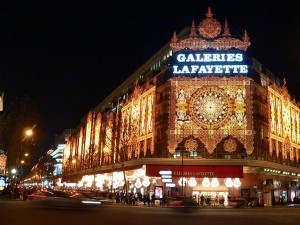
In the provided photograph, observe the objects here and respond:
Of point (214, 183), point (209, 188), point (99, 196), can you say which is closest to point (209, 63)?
point (214, 183)

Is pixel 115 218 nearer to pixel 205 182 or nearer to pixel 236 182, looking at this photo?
pixel 205 182

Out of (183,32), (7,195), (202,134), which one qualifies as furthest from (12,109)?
(183,32)

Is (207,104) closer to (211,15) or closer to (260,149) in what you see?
(260,149)

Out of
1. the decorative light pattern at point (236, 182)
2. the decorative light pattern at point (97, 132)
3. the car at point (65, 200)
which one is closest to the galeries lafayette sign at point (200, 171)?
the decorative light pattern at point (236, 182)

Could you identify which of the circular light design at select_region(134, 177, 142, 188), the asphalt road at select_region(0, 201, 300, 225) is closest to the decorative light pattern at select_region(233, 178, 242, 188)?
the circular light design at select_region(134, 177, 142, 188)

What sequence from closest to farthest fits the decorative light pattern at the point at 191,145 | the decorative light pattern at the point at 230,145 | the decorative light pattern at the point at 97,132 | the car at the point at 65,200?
the car at the point at 65,200 → the decorative light pattern at the point at 230,145 → the decorative light pattern at the point at 191,145 → the decorative light pattern at the point at 97,132

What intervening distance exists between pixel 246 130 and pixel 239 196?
32.6ft

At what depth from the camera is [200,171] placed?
188ft

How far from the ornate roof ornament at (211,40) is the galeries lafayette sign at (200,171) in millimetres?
19203

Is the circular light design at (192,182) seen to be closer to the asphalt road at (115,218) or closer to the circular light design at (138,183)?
the circular light design at (138,183)

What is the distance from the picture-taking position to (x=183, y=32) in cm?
7425

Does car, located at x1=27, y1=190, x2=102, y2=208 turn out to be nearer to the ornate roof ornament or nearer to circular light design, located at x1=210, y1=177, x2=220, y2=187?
circular light design, located at x1=210, y1=177, x2=220, y2=187

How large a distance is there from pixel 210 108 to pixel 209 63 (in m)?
7.31

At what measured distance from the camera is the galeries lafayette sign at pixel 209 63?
6072 cm
